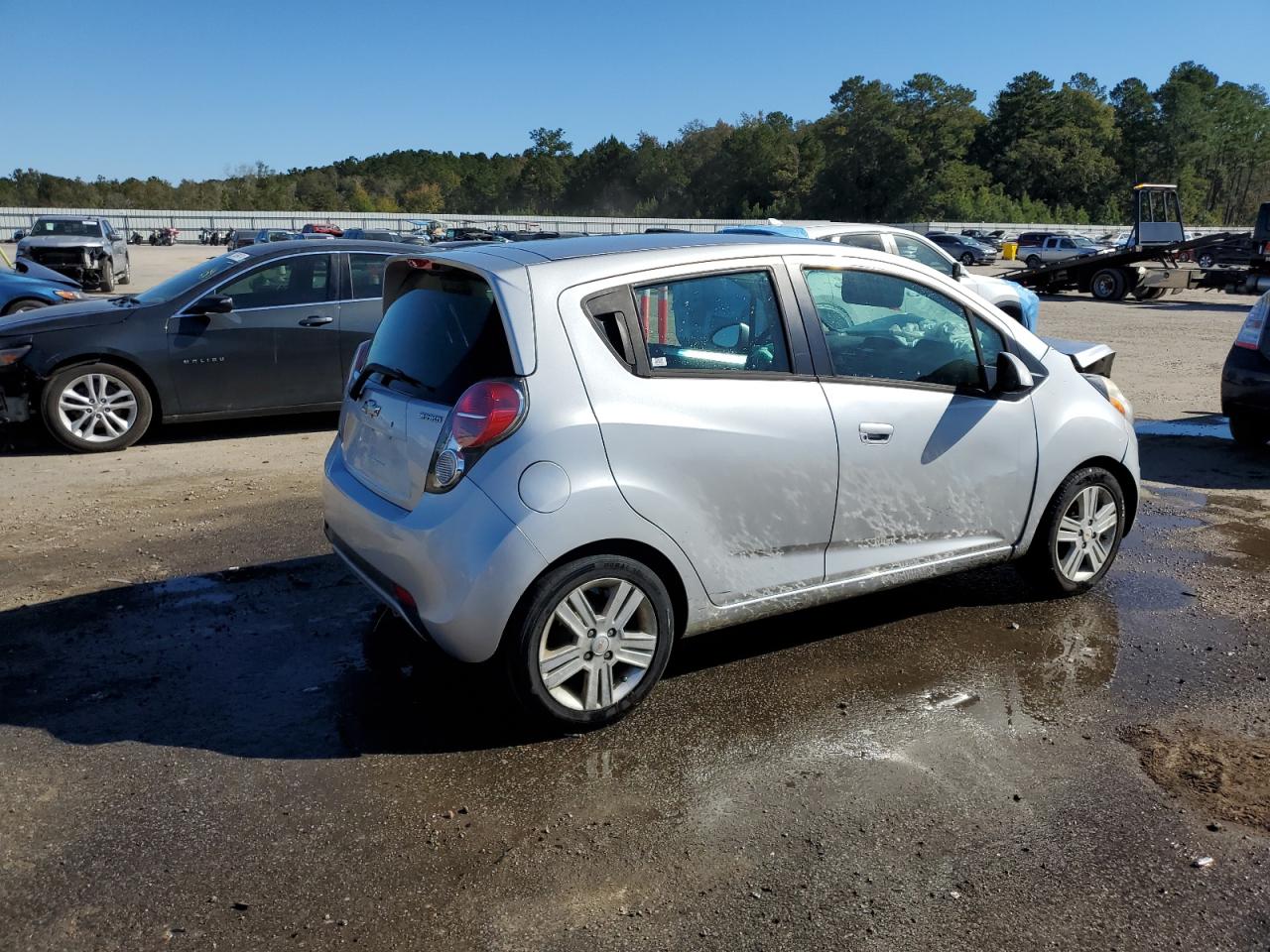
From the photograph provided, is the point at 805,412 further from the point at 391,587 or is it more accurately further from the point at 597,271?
the point at 391,587

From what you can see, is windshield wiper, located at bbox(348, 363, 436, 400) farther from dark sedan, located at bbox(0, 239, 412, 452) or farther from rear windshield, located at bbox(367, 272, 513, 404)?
dark sedan, located at bbox(0, 239, 412, 452)

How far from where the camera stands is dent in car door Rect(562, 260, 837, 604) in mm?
3805

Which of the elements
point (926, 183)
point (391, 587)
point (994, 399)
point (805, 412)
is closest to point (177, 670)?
point (391, 587)

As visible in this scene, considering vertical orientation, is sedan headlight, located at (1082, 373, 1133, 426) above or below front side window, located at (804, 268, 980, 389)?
below

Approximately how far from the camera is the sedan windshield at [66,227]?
1101 inches

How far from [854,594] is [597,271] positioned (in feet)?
5.72

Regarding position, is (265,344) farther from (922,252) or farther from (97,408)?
(922,252)

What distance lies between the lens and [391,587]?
153 inches

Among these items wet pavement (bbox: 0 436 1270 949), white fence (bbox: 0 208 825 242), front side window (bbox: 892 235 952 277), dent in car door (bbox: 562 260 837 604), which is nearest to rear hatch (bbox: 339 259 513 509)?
dent in car door (bbox: 562 260 837 604)

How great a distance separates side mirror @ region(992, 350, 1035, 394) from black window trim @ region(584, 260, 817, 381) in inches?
38.1

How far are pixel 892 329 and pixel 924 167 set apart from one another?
99550 millimetres

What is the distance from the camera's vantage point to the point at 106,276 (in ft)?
86.3

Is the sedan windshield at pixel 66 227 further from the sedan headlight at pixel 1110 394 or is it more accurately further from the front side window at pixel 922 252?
the sedan headlight at pixel 1110 394

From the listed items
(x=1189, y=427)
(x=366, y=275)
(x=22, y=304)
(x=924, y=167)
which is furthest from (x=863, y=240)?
(x=924, y=167)
